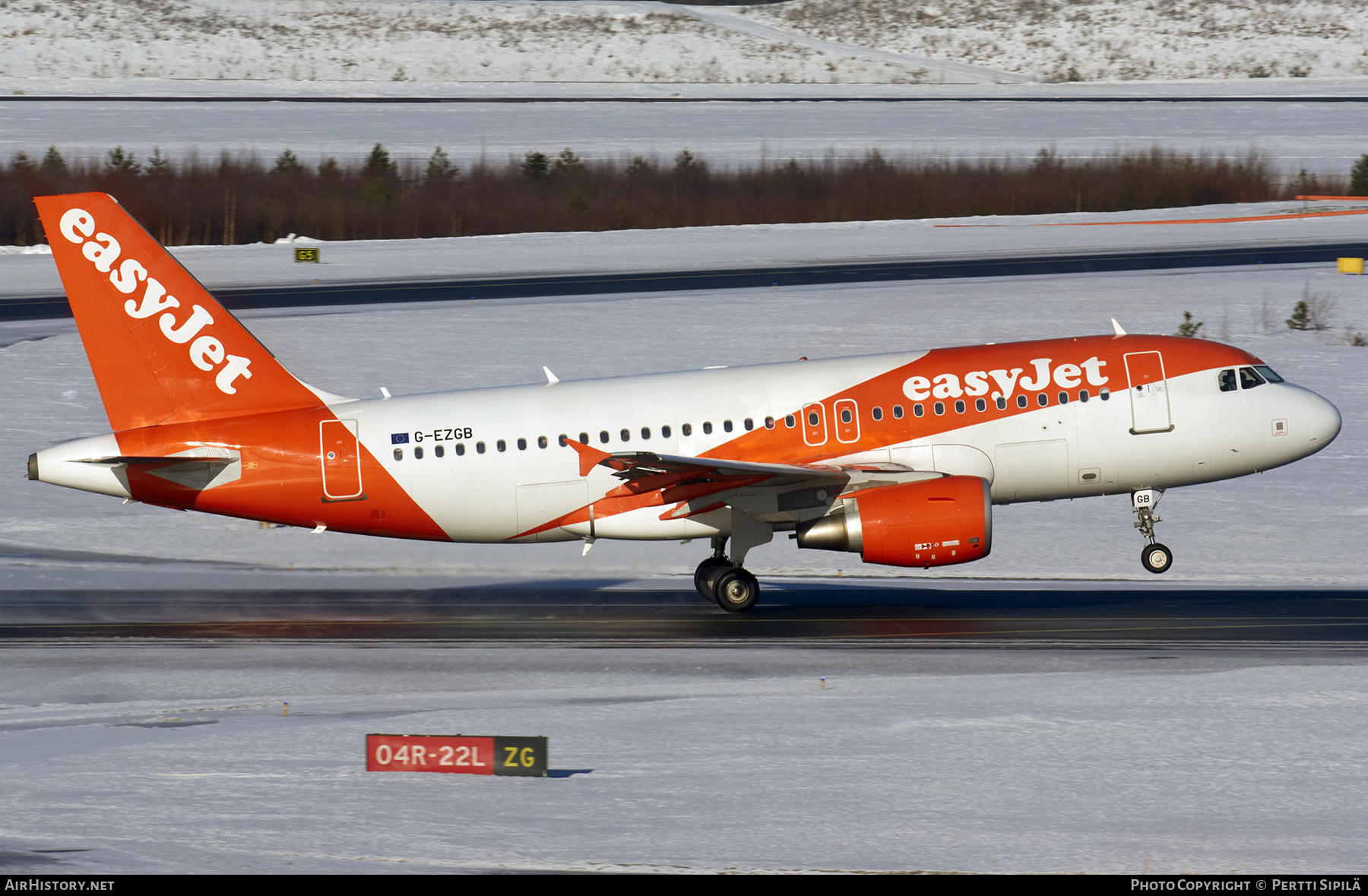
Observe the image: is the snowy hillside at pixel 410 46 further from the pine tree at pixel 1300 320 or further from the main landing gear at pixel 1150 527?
the main landing gear at pixel 1150 527

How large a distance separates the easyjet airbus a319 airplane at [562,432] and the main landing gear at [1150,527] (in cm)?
7

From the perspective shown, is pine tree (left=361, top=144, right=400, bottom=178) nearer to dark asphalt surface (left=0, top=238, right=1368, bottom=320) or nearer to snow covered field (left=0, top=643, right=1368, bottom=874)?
dark asphalt surface (left=0, top=238, right=1368, bottom=320)

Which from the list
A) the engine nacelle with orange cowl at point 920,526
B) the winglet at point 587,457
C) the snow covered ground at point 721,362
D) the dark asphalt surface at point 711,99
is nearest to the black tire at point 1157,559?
the snow covered ground at point 721,362

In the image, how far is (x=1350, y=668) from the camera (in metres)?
20.9

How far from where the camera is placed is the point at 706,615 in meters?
26.3

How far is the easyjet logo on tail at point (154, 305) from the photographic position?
1030 inches

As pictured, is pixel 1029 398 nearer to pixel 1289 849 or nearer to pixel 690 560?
pixel 690 560

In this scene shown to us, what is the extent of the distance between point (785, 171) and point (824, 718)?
54609mm

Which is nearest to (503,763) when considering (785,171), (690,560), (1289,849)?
(1289,849)

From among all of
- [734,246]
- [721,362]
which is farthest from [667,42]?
[721,362]

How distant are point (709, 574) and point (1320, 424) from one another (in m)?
11.2

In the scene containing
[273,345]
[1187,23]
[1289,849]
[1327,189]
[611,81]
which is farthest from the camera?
[1187,23]

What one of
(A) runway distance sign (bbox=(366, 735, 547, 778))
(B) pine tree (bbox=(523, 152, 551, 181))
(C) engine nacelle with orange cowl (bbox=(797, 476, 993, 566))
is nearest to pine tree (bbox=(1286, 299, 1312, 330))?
(C) engine nacelle with orange cowl (bbox=(797, 476, 993, 566))

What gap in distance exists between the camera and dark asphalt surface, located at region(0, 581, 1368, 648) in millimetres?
23969
